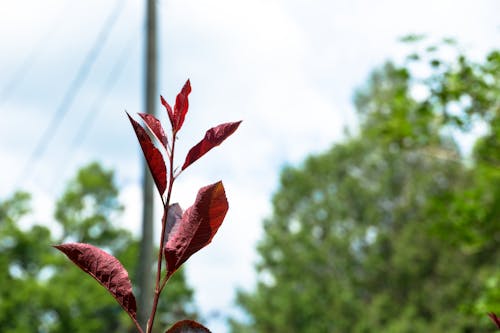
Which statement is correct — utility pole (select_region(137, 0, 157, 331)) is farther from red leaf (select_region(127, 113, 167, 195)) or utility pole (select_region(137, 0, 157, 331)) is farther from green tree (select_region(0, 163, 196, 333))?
green tree (select_region(0, 163, 196, 333))

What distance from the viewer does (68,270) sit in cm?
2616

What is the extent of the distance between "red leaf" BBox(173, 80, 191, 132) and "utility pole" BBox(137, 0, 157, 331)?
525cm

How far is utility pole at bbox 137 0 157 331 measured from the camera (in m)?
6.17

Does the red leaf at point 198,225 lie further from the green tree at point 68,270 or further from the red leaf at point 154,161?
the green tree at point 68,270

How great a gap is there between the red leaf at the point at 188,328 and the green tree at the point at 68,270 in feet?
75.4

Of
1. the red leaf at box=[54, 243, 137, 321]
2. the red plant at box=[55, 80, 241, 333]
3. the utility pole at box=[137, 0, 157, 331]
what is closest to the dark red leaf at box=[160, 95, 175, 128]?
the red plant at box=[55, 80, 241, 333]

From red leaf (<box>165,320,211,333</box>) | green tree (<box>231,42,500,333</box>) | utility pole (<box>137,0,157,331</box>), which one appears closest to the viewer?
red leaf (<box>165,320,211,333</box>)

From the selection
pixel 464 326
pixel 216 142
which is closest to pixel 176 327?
pixel 216 142

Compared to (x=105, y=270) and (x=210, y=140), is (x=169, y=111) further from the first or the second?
(x=105, y=270)

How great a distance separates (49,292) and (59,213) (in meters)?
4.32

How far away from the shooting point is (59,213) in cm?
2711

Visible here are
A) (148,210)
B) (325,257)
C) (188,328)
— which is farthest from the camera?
(325,257)

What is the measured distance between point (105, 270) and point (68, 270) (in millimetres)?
26407

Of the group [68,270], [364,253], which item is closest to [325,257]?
[364,253]
